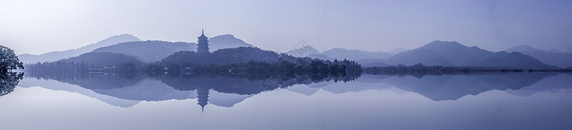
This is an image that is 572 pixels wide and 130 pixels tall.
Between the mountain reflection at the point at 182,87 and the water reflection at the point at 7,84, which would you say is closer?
the mountain reflection at the point at 182,87

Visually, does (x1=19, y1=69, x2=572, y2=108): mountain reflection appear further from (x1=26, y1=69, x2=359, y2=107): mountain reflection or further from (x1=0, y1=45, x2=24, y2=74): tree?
(x1=0, y1=45, x2=24, y2=74): tree

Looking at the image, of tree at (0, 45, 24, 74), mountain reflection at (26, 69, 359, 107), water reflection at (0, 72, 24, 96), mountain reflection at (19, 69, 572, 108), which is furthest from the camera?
tree at (0, 45, 24, 74)

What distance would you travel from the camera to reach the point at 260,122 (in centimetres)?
1077

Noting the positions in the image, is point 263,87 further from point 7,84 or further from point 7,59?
point 7,59

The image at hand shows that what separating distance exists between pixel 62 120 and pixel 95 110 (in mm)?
2269

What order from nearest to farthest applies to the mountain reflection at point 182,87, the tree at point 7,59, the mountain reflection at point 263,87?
1. the mountain reflection at point 263,87
2. the mountain reflection at point 182,87
3. the tree at point 7,59

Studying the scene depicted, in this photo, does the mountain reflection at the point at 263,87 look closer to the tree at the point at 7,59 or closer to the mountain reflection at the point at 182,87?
the mountain reflection at the point at 182,87

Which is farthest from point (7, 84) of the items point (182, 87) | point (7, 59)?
point (7, 59)

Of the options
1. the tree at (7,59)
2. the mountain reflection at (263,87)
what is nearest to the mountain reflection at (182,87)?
the mountain reflection at (263,87)

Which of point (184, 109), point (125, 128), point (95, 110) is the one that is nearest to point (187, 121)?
point (125, 128)

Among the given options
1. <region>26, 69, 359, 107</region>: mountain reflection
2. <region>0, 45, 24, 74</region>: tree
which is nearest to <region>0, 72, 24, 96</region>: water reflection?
<region>26, 69, 359, 107</region>: mountain reflection

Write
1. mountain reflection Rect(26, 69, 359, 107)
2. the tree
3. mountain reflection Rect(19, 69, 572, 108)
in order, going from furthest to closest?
the tree
mountain reflection Rect(26, 69, 359, 107)
mountain reflection Rect(19, 69, 572, 108)

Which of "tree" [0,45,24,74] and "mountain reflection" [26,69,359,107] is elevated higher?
"tree" [0,45,24,74]

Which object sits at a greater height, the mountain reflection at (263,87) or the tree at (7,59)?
the tree at (7,59)
